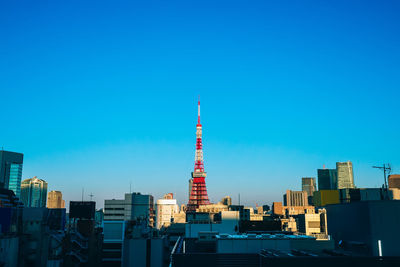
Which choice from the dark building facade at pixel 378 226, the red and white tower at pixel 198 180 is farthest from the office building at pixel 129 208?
the dark building facade at pixel 378 226

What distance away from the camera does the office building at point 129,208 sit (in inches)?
6125

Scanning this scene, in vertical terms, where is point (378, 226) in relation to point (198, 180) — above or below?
below

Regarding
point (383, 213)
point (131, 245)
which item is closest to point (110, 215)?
point (131, 245)

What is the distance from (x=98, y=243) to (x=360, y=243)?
64.2 metres

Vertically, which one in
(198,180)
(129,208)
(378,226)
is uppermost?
(198,180)

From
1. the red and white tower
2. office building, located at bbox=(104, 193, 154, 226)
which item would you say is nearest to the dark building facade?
office building, located at bbox=(104, 193, 154, 226)

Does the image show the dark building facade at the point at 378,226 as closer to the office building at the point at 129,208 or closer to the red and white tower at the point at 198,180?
the office building at the point at 129,208

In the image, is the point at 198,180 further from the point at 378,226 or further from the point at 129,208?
the point at 378,226

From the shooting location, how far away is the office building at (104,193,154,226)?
155562 millimetres

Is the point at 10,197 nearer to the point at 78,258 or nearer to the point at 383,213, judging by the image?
the point at 78,258

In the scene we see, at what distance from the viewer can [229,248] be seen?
38.8 m

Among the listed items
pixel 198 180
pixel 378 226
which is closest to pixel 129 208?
pixel 198 180

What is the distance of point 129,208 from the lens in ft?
560

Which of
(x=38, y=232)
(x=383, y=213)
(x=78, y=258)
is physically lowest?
(x=78, y=258)
